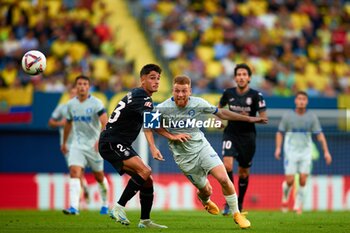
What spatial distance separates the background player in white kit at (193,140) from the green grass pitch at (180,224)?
0.72 meters

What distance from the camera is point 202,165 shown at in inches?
528

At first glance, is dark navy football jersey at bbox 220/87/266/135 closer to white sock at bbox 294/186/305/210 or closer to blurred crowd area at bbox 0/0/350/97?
white sock at bbox 294/186/305/210

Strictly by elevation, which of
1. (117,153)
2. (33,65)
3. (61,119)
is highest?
(33,65)

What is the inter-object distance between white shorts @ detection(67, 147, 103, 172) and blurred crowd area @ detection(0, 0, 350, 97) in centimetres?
768

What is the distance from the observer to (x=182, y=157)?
535 inches

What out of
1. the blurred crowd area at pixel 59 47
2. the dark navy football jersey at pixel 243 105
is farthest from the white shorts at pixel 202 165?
the blurred crowd area at pixel 59 47

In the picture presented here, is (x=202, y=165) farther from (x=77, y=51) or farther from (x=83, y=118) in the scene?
(x=77, y=51)

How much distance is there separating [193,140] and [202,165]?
1.32 ft

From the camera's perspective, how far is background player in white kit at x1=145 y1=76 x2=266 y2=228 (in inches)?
516

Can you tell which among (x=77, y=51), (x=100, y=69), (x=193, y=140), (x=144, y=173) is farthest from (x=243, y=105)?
(x=77, y=51)

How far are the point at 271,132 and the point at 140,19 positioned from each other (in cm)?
869

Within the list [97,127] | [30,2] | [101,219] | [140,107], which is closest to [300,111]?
[97,127]

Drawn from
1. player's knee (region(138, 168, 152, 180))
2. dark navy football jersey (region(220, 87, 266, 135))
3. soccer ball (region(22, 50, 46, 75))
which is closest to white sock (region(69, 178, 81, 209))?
soccer ball (region(22, 50, 46, 75))

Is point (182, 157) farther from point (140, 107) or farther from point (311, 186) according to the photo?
point (311, 186)
